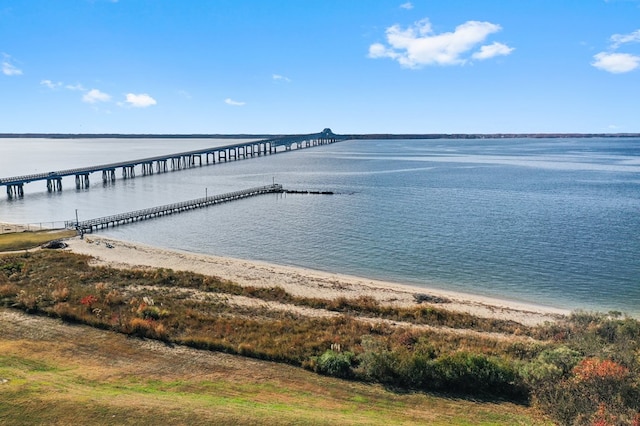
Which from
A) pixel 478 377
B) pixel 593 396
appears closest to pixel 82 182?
pixel 478 377

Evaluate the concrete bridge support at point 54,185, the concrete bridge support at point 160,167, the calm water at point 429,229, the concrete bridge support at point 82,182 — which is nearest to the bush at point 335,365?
the calm water at point 429,229

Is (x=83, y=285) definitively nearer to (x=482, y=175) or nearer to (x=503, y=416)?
(x=503, y=416)

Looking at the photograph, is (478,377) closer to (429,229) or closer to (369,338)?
(369,338)

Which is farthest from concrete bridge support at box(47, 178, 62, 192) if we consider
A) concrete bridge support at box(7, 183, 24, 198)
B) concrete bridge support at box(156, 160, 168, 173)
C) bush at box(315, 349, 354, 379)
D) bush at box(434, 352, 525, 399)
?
bush at box(434, 352, 525, 399)

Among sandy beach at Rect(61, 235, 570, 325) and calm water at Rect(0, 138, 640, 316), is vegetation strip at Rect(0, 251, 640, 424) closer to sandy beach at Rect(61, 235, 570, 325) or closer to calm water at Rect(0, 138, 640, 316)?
sandy beach at Rect(61, 235, 570, 325)

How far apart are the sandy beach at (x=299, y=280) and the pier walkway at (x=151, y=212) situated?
7625 millimetres

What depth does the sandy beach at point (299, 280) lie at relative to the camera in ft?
103

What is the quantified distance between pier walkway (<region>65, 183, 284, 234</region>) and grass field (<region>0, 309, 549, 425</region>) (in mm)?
39230

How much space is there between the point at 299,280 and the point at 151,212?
37.8 metres

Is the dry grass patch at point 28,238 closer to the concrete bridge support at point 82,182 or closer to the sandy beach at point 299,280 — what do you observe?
the sandy beach at point 299,280

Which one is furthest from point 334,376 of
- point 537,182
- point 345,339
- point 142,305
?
point 537,182

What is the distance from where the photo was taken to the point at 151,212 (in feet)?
222

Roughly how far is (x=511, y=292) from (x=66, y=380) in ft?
99.5

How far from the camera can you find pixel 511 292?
3656cm
